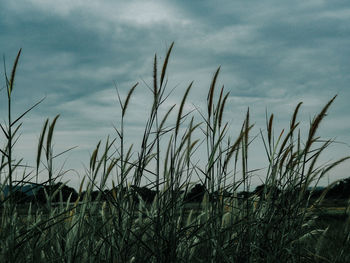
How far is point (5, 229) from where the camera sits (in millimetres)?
1684

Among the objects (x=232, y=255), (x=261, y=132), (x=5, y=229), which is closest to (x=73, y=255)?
(x=5, y=229)

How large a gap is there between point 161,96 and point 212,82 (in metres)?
0.24

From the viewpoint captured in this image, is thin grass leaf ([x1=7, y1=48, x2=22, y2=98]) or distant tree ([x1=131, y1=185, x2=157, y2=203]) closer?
thin grass leaf ([x1=7, y1=48, x2=22, y2=98])

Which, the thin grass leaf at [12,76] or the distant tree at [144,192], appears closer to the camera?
the thin grass leaf at [12,76]

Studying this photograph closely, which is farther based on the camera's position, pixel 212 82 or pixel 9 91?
pixel 212 82

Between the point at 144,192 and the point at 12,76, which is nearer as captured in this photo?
the point at 12,76

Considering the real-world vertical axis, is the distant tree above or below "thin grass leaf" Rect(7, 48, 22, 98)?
below

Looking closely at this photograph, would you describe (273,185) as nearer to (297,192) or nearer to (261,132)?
(297,192)

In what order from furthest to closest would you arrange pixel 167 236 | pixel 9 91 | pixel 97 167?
pixel 97 167 → pixel 167 236 → pixel 9 91

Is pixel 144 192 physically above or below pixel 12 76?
below

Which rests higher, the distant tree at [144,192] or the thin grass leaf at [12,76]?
A: the thin grass leaf at [12,76]

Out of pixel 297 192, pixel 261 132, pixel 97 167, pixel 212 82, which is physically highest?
pixel 212 82

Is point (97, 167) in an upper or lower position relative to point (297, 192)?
upper

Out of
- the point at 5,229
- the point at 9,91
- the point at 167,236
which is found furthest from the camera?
the point at 5,229
